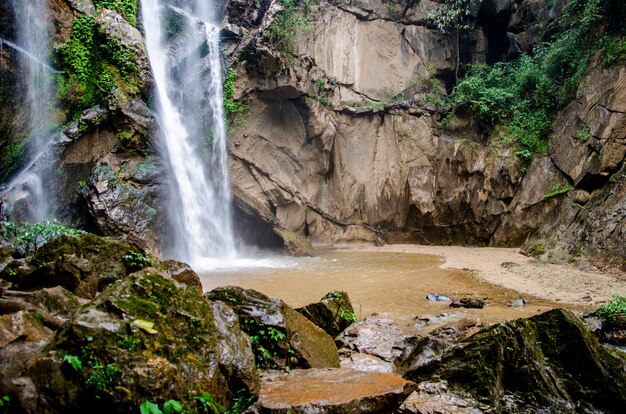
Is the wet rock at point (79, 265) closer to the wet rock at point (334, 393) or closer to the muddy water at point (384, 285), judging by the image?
the wet rock at point (334, 393)

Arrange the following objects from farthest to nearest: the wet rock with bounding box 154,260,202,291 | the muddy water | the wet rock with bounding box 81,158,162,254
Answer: the wet rock with bounding box 81,158,162,254, the muddy water, the wet rock with bounding box 154,260,202,291

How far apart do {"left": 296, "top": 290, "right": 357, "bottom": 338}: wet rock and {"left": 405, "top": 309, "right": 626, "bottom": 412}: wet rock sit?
187 centimetres

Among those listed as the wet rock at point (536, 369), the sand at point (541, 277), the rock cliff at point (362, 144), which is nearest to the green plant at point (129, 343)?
the wet rock at point (536, 369)

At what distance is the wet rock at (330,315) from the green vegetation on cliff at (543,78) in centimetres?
1204

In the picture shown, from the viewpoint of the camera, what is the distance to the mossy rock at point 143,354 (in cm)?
212

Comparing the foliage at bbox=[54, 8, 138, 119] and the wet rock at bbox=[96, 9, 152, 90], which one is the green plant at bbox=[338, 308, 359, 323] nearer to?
the foliage at bbox=[54, 8, 138, 119]

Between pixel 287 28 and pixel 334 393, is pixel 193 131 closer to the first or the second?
pixel 287 28

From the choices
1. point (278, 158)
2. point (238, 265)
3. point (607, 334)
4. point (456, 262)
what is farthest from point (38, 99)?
point (607, 334)

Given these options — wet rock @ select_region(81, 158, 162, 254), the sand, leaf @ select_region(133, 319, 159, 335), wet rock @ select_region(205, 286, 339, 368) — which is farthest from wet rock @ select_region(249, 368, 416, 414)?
wet rock @ select_region(81, 158, 162, 254)

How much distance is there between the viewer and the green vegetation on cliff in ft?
41.7

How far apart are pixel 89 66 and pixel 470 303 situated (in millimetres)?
12131

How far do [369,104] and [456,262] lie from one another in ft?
31.3

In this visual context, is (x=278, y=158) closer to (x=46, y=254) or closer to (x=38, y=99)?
(x=38, y=99)

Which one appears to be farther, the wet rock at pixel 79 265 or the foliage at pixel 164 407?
the wet rock at pixel 79 265
